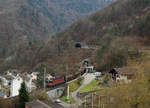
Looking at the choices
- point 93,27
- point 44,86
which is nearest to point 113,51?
point 44,86

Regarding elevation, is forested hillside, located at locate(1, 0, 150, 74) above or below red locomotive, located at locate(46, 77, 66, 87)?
above

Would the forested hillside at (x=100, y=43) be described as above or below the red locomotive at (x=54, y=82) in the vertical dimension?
above

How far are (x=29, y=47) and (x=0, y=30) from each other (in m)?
76.8

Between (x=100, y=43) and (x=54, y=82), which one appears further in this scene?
(x=100, y=43)

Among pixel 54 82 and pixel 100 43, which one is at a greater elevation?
pixel 100 43

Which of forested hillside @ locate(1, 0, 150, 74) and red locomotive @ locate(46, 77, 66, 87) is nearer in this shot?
red locomotive @ locate(46, 77, 66, 87)

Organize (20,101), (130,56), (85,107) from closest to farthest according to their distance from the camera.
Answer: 1. (85,107)
2. (20,101)
3. (130,56)

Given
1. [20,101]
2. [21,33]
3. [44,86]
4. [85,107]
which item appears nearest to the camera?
[85,107]

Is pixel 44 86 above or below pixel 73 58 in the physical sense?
below

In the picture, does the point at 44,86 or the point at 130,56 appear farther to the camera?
the point at 130,56

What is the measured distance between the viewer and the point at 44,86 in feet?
85.8

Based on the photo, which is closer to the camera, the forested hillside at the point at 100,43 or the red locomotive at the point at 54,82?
the red locomotive at the point at 54,82

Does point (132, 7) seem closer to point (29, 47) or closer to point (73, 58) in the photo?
point (73, 58)

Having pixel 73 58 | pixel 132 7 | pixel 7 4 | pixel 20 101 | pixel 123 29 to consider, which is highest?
pixel 7 4
